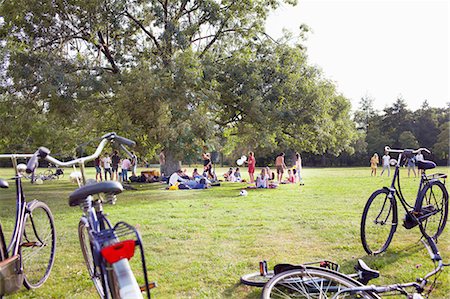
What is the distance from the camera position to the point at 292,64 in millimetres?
9797

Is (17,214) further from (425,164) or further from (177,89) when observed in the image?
(177,89)

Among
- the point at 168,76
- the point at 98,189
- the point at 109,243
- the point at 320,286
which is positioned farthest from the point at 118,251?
Result: the point at 168,76

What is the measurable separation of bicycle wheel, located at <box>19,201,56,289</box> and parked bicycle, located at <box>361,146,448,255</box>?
6.85 ft

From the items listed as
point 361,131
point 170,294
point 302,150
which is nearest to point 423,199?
point 170,294

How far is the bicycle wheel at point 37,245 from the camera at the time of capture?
216 centimetres

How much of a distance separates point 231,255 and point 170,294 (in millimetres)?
751

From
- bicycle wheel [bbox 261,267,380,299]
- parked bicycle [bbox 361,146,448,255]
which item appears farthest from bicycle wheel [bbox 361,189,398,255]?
bicycle wheel [bbox 261,267,380,299]

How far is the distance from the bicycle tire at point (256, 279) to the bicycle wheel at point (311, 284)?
0.98 feet

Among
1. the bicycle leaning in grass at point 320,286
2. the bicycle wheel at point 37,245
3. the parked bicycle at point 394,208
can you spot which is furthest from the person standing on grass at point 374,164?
the bicycle wheel at point 37,245

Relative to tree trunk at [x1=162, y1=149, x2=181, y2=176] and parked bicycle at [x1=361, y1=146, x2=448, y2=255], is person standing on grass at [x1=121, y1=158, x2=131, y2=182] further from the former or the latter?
parked bicycle at [x1=361, y1=146, x2=448, y2=255]

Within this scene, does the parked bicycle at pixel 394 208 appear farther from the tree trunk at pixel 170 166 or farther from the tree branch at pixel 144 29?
the tree branch at pixel 144 29

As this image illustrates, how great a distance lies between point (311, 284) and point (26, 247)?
1.62 meters

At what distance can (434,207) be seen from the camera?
9.50 ft

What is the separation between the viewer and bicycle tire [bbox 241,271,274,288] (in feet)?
6.74
